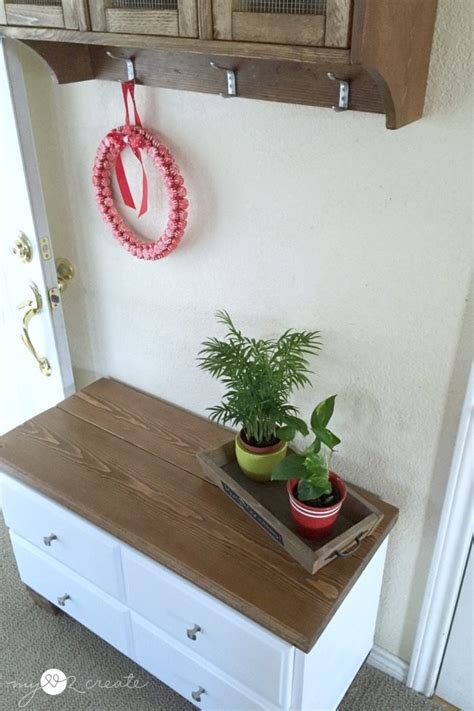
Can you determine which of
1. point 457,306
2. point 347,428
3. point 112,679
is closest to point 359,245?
point 457,306

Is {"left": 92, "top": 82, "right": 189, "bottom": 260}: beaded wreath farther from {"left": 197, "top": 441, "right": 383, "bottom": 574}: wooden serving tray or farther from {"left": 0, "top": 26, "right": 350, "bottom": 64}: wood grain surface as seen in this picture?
{"left": 197, "top": 441, "right": 383, "bottom": 574}: wooden serving tray

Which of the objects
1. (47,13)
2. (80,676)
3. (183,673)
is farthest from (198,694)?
(47,13)

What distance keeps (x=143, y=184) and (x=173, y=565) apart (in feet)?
2.80

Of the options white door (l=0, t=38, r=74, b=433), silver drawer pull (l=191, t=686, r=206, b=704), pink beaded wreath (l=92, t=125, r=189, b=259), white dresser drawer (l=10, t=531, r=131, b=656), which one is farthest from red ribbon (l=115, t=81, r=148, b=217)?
silver drawer pull (l=191, t=686, r=206, b=704)

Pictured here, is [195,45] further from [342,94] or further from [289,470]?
[289,470]

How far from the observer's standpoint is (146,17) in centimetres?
99

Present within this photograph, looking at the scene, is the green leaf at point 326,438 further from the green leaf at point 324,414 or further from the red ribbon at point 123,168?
the red ribbon at point 123,168

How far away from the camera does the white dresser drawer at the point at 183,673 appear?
138 centimetres

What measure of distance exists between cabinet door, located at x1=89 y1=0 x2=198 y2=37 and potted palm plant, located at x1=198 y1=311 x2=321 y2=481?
62 cm

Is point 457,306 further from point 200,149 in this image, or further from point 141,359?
point 141,359

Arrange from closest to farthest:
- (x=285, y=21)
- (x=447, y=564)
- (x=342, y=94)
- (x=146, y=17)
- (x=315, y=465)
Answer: (x=285, y=21) → (x=146, y=17) → (x=342, y=94) → (x=315, y=465) → (x=447, y=564)

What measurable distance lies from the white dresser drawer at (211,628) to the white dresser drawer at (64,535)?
51mm

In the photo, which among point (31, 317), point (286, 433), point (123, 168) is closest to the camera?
point (286, 433)

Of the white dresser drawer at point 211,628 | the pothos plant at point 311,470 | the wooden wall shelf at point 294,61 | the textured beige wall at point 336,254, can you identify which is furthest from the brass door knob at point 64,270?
the pothos plant at point 311,470
